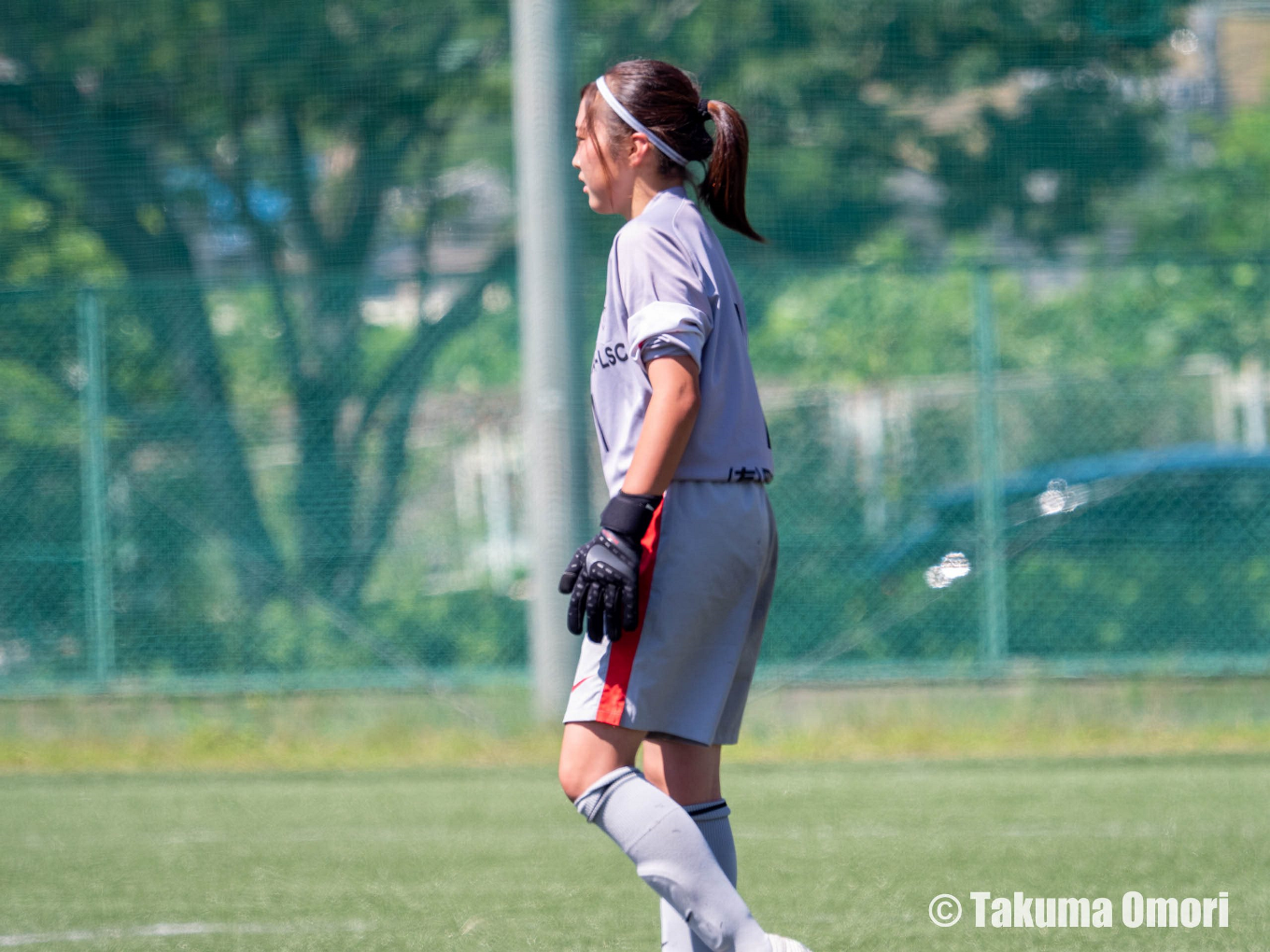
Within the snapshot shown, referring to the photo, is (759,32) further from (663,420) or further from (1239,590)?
(663,420)

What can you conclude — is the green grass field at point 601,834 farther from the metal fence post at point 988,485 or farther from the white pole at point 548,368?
the white pole at point 548,368

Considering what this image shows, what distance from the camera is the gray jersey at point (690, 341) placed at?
2.78 m

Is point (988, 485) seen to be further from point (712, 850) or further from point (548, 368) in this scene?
point (712, 850)

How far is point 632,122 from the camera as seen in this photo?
2949 millimetres

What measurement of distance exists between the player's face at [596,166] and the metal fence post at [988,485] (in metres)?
5.90

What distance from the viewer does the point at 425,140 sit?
982cm

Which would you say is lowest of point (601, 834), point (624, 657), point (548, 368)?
point (601, 834)

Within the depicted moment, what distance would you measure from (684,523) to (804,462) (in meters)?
5.98

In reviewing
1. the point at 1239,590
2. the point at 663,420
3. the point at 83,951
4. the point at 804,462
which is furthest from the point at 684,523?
the point at 1239,590

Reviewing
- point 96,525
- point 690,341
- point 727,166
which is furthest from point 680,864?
point 96,525

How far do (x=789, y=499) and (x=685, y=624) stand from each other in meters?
5.96

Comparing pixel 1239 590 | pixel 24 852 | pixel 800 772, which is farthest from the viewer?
pixel 1239 590
